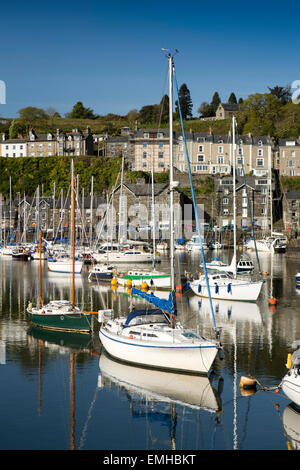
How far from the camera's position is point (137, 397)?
18.0 metres

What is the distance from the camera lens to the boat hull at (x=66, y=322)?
2529 centimetres

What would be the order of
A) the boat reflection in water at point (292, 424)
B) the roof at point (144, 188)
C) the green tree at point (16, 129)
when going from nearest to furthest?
the boat reflection in water at point (292, 424) < the roof at point (144, 188) < the green tree at point (16, 129)

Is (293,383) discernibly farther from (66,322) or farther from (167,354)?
(66,322)

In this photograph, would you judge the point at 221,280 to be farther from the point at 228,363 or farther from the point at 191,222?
the point at 191,222

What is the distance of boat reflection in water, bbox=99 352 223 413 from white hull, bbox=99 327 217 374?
0.29 m

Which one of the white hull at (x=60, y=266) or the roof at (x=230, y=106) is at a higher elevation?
the roof at (x=230, y=106)

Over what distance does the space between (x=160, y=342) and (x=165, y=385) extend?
1.49 m

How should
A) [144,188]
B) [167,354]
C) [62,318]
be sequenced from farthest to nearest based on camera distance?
[144,188] < [62,318] < [167,354]

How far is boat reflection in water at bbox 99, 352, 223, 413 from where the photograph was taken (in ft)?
57.4

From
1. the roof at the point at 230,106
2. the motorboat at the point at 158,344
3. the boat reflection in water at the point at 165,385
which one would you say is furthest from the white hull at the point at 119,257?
the roof at the point at 230,106

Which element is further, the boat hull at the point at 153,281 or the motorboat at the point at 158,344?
the boat hull at the point at 153,281

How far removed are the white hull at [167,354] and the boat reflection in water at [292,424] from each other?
308cm

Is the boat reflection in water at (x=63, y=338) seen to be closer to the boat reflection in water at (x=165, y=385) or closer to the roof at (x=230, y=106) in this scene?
the boat reflection in water at (x=165, y=385)

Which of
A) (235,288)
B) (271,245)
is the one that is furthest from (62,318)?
(271,245)
